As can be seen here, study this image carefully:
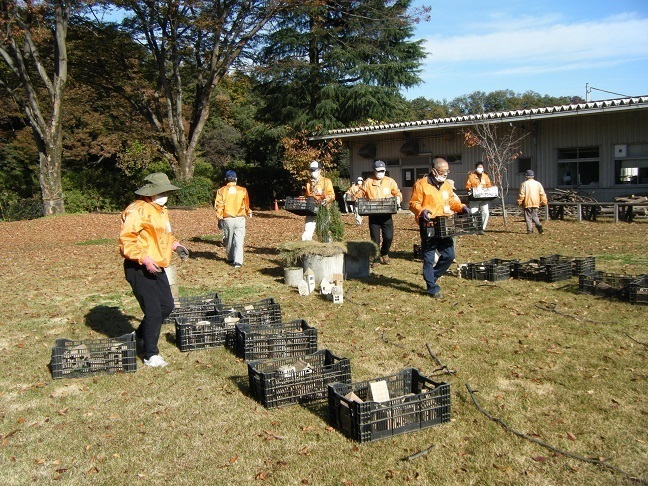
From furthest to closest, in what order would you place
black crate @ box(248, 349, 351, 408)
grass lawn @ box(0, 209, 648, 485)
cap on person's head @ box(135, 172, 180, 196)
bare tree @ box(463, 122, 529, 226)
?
bare tree @ box(463, 122, 529, 226) → cap on person's head @ box(135, 172, 180, 196) → black crate @ box(248, 349, 351, 408) → grass lawn @ box(0, 209, 648, 485)

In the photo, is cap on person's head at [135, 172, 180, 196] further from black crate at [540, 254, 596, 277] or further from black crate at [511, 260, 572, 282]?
black crate at [540, 254, 596, 277]

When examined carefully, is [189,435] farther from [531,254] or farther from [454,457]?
[531,254]

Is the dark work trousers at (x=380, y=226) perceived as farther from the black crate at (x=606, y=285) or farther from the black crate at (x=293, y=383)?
the black crate at (x=293, y=383)

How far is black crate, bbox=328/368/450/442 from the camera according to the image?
15.4 ft

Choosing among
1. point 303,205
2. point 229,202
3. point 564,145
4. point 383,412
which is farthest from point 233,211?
point 564,145

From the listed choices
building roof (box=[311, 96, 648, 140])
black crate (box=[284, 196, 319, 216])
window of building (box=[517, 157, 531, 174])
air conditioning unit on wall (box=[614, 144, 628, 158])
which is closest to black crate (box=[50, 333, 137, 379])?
black crate (box=[284, 196, 319, 216])

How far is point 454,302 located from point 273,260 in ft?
17.8

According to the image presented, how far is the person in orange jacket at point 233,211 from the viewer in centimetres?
1245

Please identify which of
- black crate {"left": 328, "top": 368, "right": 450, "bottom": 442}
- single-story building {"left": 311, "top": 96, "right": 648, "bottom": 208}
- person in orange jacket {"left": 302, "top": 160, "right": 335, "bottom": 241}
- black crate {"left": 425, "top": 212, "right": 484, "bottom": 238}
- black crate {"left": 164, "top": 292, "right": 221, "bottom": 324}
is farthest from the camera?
single-story building {"left": 311, "top": 96, "right": 648, "bottom": 208}

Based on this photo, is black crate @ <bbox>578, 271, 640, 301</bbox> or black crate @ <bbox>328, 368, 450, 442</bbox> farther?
black crate @ <bbox>578, 271, 640, 301</bbox>

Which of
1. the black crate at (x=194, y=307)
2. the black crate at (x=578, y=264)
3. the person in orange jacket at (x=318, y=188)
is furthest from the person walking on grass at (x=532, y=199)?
the black crate at (x=194, y=307)

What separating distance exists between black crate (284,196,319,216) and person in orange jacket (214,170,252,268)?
94 centimetres

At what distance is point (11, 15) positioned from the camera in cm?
2342

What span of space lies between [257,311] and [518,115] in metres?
17.3
